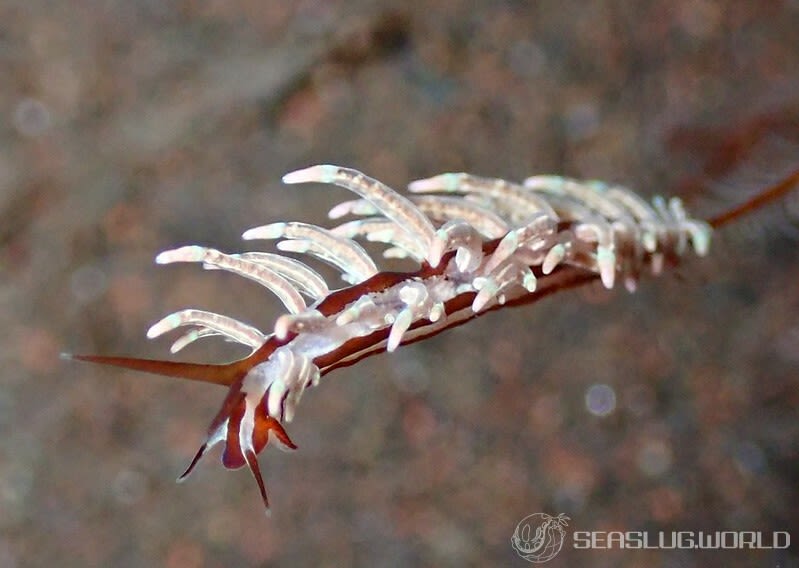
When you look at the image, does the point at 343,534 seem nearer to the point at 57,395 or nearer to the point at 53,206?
the point at 57,395

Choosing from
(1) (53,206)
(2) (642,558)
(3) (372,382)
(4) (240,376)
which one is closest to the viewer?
(4) (240,376)

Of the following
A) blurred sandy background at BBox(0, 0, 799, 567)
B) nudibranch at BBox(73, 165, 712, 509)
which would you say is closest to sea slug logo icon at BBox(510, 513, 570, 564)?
blurred sandy background at BBox(0, 0, 799, 567)

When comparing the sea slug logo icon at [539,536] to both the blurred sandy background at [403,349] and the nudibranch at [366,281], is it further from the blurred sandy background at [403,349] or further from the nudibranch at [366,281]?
the nudibranch at [366,281]

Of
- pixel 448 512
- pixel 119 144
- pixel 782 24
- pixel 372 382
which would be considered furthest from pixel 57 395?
pixel 782 24

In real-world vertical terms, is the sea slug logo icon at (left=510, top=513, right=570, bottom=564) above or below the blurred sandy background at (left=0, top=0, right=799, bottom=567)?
below

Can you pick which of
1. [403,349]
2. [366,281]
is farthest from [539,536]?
[366,281]

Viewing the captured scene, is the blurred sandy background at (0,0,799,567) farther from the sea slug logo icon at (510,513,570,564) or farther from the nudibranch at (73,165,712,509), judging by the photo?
the nudibranch at (73,165,712,509)

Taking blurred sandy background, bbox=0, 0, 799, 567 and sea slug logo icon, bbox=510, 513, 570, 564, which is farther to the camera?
blurred sandy background, bbox=0, 0, 799, 567
